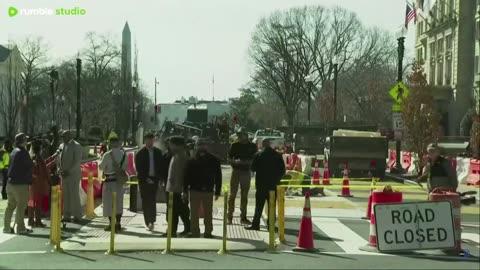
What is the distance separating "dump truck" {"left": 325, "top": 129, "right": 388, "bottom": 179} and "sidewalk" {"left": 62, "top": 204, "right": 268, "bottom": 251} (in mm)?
13554

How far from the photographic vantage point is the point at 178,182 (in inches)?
436

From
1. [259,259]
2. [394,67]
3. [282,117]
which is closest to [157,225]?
[259,259]

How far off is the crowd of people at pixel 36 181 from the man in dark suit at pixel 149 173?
1451 millimetres

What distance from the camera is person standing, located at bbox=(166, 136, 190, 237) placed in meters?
11.0

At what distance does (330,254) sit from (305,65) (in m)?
61.7

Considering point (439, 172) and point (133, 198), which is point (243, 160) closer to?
point (133, 198)

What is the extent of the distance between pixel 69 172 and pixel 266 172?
361 centimetres

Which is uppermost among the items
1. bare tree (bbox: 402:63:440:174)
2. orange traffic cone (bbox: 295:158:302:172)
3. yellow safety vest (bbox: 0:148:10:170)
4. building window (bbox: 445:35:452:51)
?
building window (bbox: 445:35:452:51)

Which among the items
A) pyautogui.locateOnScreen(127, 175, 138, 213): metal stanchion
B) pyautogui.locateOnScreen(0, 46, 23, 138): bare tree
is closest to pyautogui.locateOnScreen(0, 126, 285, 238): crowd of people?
pyautogui.locateOnScreen(127, 175, 138, 213): metal stanchion

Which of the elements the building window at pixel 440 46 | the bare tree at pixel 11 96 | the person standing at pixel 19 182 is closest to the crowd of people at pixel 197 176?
the person standing at pixel 19 182

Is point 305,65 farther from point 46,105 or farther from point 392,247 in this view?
point 392,247

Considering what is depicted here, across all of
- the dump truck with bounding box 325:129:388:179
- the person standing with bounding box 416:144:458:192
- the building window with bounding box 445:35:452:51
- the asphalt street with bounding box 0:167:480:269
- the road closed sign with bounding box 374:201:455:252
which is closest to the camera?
the asphalt street with bounding box 0:167:480:269

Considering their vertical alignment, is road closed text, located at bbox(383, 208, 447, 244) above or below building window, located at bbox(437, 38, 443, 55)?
below

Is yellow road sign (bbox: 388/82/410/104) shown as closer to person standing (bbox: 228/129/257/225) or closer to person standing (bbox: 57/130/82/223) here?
person standing (bbox: 228/129/257/225)
